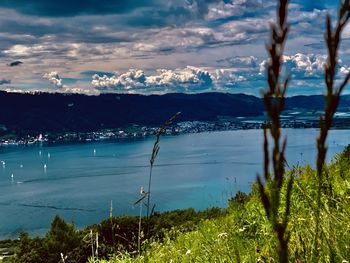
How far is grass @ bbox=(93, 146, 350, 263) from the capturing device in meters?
3.30

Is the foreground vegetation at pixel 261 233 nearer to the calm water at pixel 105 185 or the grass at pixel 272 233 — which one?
the grass at pixel 272 233

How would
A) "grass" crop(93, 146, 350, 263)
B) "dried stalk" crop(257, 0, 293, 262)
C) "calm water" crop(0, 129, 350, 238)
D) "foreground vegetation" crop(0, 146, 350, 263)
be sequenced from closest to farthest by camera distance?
"dried stalk" crop(257, 0, 293, 262), "foreground vegetation" crop(0, 146, 350, 263), "grass" crop(93, 146, 350, 263), "calm water" crop(0, 129, 350, 238)

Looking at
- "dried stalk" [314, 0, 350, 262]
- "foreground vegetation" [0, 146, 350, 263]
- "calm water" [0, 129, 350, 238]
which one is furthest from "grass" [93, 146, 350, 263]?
"calm water" [0, 129, 350, 238]

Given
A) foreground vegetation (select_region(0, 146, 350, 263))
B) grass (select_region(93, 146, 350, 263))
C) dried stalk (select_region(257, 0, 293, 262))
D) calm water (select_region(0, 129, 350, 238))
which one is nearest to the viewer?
dried stalk (select_region(257, 0, 293, 262))

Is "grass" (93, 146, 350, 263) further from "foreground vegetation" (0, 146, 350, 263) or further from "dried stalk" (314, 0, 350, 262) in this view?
"dried stalk" (314, 0, 350, 262)

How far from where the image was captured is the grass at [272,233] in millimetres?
3304

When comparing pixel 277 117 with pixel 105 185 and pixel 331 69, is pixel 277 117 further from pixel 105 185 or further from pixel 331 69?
pixel 105 185

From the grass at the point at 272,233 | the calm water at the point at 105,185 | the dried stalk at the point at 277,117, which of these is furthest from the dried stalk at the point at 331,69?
the calm water at the point at 105,185

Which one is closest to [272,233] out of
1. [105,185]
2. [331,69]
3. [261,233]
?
[261,233]

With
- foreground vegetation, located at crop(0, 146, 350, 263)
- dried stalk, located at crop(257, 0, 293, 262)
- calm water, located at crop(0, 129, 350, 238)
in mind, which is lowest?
calm water, located at crop(0, 129, 350, 238)

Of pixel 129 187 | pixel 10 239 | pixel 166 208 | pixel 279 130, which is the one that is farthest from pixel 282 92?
pixel 129 187

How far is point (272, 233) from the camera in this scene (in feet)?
15.9

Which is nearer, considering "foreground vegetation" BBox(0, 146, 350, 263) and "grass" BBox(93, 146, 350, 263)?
"foreground vegetation" BBox(0, 146, 350, 263)

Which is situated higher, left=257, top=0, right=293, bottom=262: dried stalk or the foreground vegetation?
left=257, top=0, right=293, bottom=262: dried stalk
